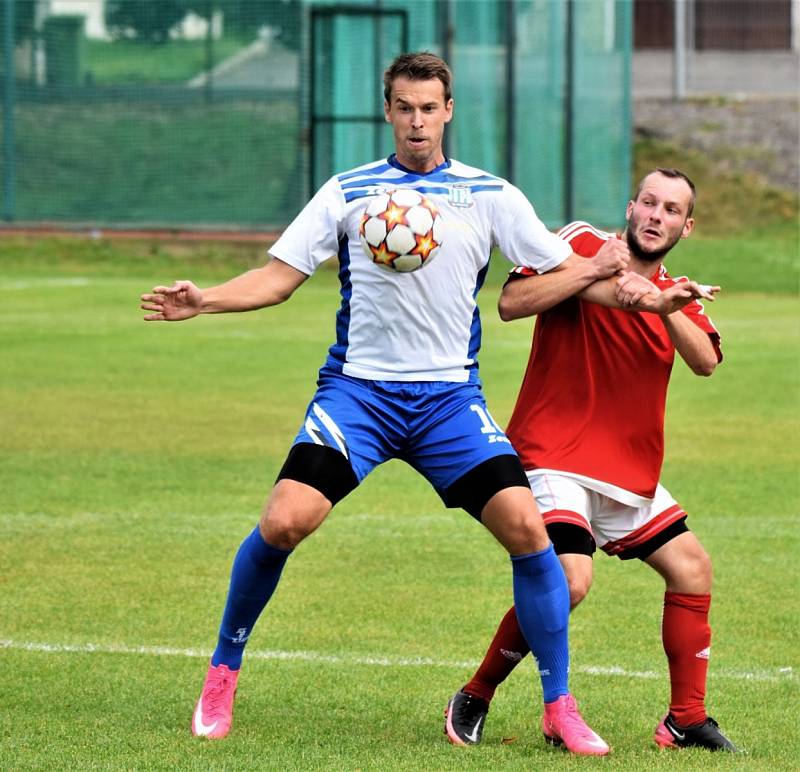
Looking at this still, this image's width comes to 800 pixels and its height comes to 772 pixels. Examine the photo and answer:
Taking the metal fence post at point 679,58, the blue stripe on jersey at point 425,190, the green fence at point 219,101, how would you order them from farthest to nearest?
the metal fence post at point 679,58 < the green fence at point 219,101 < the blue stripe on jersey at point 425,190

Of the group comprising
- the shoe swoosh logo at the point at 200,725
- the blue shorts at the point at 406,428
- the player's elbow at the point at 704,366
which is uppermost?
the player's elbow at the point at 704,366

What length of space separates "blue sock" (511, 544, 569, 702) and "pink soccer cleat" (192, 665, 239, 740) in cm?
104

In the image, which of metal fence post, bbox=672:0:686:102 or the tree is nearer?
the tree

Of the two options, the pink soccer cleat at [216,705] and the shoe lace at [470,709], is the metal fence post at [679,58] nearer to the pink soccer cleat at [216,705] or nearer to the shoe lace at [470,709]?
the shoe lace at [470,709]

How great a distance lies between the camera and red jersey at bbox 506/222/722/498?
5.87 meters

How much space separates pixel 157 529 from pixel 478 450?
4081 millimetres

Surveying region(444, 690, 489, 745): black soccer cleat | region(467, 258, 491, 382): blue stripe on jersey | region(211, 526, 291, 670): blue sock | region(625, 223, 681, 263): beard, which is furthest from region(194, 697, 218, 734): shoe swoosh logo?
region(625, 223, 681, 263): beard

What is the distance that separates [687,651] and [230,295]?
2017mm

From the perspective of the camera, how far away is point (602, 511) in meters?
5.88

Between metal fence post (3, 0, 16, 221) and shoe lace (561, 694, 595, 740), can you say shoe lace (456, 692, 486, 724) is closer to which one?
shoe lace (561, 694, 595, 740)

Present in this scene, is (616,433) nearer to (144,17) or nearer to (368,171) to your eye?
(368,171)

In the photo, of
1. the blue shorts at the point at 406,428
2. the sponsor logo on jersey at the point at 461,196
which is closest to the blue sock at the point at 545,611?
the blue shorts at the point at 406,428

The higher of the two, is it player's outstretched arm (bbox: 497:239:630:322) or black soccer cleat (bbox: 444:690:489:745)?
player's outstretched arm (bbox: 497:239:630:322)

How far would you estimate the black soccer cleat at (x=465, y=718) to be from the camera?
5711 mm
